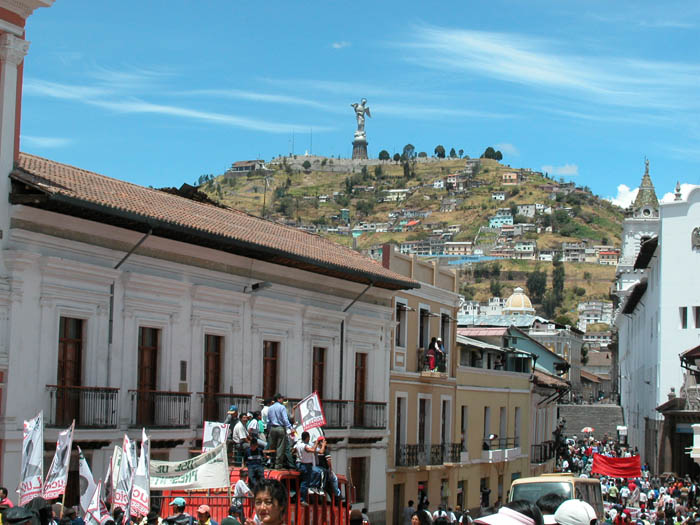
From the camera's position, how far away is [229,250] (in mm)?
25766

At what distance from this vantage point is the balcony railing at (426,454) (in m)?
34.8

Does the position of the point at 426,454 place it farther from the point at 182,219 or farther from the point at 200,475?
the point at 200,475

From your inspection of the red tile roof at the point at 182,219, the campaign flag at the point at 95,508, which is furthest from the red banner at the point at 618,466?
the campaign flag at the point at 95,508

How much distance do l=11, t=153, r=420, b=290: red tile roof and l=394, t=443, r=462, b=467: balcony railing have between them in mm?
5334

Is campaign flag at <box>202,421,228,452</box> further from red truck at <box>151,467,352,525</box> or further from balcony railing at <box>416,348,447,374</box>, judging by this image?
Answer: balcony railing at <box>416,348,447,374</box>

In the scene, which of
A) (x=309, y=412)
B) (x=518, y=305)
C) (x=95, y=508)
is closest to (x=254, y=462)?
(x=309, y=412)

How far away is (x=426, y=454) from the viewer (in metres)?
36.4

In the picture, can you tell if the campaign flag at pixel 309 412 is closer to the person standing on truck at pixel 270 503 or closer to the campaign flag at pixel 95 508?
the campaign flag at pixel 95 508

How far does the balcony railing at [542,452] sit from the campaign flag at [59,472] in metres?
34.9

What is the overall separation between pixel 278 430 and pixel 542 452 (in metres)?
34.0

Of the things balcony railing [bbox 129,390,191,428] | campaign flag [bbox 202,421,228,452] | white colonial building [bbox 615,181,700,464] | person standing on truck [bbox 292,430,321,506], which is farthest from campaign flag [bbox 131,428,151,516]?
white colonial building [bbox 615,181,700,464]

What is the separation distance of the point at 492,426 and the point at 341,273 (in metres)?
15.5

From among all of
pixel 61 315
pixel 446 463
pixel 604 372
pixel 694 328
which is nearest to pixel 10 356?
pixel 61 315

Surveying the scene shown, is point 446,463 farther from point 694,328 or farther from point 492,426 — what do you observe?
point 694,328
